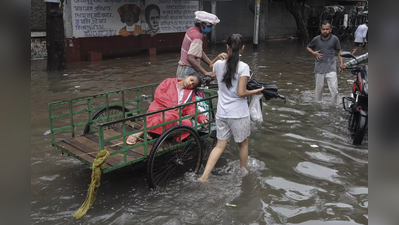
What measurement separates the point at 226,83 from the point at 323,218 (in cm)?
171

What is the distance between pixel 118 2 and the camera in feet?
47.3

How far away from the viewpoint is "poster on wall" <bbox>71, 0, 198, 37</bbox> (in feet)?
44.2

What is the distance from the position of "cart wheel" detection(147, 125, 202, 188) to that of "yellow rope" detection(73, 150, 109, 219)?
532mm

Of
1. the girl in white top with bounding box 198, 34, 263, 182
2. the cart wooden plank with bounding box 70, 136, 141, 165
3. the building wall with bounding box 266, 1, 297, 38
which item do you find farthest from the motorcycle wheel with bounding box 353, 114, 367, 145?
the building wall with bounding box 266, 1, 297, 38

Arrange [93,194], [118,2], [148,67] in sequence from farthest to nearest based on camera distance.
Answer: [118,2]
[148,67]
[93,194]

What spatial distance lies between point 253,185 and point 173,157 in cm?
99

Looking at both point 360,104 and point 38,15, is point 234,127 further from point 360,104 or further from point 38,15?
point 38,15

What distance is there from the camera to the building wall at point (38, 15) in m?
13.3

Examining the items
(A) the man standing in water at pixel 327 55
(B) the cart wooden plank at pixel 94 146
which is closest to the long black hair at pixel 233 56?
(B) the cart wooden plank at pixel 94 146

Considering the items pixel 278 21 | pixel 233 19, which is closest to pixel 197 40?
pixel 233 19

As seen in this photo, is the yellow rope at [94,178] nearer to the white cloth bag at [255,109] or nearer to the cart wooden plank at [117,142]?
the cart wooden plank at [117,142]

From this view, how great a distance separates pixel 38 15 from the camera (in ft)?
43.9
